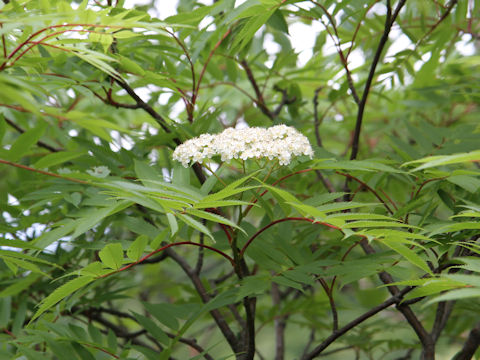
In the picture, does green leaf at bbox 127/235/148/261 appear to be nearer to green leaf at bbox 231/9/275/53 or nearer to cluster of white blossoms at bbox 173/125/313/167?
cluster of white blossoms at bbox 173/125/313/167

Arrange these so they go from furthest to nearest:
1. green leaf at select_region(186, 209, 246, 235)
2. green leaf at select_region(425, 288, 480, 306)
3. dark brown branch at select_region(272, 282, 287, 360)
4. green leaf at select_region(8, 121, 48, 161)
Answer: dark brown branch at select_region(272, 282, 287, 360) < green leaf at select_region(8, 121, 48, 161) < green leaf at select_region(186, 209, 246, 235) < green leaf at select_region(425, 288, 480, 306)

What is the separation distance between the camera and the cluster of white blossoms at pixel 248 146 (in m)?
0.83

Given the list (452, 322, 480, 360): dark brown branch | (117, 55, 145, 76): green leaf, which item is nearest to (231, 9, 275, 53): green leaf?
(117, 55, 145, 76): green leaf

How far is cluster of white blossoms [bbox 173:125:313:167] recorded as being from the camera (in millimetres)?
828

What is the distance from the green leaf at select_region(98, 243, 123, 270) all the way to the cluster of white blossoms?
0.19 m

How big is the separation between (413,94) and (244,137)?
1125mm

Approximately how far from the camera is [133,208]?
45.1 inches

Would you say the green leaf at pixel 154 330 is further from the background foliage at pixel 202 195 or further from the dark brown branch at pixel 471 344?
the dark brown branch at pixel 471 344

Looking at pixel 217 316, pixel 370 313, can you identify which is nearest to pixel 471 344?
pixel 370 313

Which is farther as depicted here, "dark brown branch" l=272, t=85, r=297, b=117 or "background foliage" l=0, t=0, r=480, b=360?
"dark brown branch" l=272, t=85, r=297, b=117

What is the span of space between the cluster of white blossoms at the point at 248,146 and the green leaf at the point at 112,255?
19 centimetres

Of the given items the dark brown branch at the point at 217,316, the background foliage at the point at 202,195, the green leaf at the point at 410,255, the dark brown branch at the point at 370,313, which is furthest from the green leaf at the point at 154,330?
the green leaf at the point at 410,255

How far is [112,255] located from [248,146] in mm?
275

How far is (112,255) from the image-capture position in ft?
2.44
